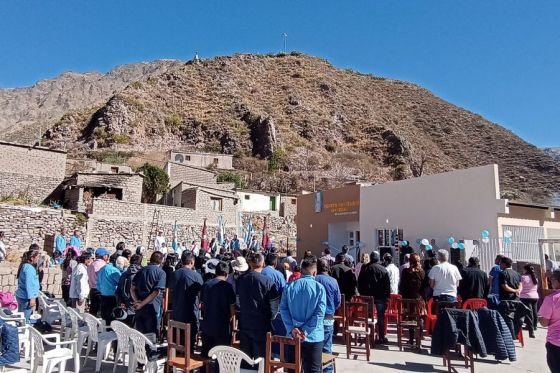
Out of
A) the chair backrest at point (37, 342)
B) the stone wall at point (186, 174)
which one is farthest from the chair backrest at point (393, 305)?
the stone wall at point (186, 174)

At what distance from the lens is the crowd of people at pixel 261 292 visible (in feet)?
15.4

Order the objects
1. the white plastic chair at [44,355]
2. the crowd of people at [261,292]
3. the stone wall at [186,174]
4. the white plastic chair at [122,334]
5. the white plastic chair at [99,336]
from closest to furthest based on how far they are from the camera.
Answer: the crowd of people at [261,292], the white plastic chair at [44,355], the white plastic chair at [122,334], the white plastic chair at [99,336], the stone wall at [186,174]

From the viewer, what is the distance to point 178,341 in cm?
520

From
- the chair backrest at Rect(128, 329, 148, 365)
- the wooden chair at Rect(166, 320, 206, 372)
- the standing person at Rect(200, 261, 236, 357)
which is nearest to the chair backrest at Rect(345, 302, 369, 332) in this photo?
the standing person at Rect(200, 261, 236, 357)

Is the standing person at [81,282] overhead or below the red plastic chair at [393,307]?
overhead

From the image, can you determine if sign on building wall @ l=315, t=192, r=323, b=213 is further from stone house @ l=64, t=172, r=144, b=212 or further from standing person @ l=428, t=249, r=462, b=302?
standing person @ l=428, t=249, r=462, b=302

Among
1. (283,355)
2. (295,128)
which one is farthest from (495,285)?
(295,128)

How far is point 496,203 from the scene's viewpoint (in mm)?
14008

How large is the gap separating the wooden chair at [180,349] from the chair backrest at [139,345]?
37cm

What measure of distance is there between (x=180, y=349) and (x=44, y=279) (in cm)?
842

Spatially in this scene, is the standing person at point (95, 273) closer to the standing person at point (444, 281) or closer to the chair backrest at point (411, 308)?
the chair backrest at point (411, 308)

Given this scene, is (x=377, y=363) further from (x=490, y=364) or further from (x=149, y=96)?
(x=149, y=96)

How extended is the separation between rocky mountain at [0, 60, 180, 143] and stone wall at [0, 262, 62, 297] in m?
86.4

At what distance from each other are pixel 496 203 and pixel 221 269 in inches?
458
